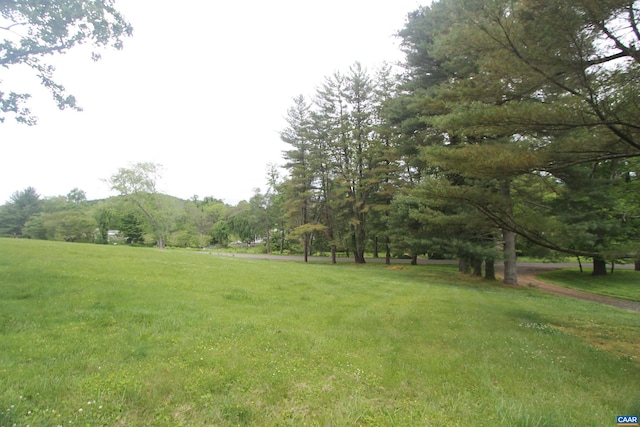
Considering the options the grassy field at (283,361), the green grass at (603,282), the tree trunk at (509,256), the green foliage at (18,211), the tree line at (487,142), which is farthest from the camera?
the green foliage at (18,211)

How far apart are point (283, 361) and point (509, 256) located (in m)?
15.0

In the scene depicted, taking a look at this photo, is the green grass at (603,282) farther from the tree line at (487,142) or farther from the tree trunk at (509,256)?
the tree trunk at (509,256)

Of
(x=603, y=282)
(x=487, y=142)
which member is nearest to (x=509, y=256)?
(x=487, y=142)

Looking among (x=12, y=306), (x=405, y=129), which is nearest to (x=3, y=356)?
(x=12, y=306)

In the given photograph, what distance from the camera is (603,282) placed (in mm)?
18750

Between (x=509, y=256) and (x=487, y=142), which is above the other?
Answer: (x=487, y=142)

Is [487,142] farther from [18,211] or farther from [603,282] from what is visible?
[18,211]

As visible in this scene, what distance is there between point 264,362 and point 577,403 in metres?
3.89

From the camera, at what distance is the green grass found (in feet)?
52.8

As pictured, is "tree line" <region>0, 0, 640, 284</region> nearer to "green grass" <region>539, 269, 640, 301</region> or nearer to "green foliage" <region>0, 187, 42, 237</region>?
"green grass" <region>539, 269, 640, 301</region>

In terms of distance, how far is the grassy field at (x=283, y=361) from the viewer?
2.80m

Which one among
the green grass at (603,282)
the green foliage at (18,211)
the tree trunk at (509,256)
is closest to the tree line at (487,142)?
the tree trunk at (509,256)

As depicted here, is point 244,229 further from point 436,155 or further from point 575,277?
point 436,155

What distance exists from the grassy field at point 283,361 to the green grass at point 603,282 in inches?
506
